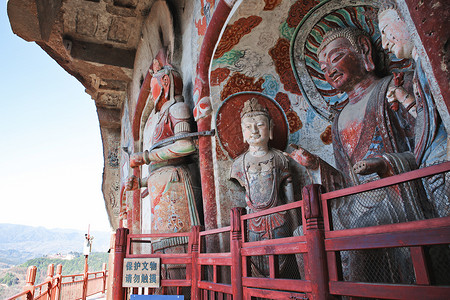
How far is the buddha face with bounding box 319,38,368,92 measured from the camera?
2.81 metres

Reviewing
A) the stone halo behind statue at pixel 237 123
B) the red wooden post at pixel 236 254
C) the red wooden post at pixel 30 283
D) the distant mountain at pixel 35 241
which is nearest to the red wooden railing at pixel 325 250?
the red wooden post at pixel 236 254

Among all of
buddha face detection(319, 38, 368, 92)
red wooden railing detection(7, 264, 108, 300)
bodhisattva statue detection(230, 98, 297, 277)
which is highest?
buddha face detection(319, 38, 368, 92)

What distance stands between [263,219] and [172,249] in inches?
49.5

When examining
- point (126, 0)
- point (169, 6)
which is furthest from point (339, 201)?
point (126, 0)

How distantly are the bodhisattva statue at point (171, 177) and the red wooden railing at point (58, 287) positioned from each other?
2317 mm

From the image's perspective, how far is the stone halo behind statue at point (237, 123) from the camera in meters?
3.71

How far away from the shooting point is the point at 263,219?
2.99 meters

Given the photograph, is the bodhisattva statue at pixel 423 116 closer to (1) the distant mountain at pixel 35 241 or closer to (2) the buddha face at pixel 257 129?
(2) the buddha face at pixel 257 129

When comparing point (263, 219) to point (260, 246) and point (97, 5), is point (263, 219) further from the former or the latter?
point (97, 5)

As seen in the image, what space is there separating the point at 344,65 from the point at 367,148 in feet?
2.44

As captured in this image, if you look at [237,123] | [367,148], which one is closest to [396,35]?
[367,148]

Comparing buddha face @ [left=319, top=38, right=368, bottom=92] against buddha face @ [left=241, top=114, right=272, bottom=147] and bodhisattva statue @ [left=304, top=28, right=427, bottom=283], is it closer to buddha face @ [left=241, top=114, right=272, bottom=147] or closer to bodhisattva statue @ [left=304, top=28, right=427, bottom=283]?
bodhisattva statue @ [left=304, top=28, right=427, bottom=283]

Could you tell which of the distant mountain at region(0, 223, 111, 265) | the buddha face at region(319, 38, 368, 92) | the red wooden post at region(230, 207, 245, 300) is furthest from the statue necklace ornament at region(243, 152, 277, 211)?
the distant mountain at region(0, 223, 111, 265)

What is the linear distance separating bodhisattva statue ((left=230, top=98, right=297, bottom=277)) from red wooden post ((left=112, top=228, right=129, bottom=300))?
1257 mm
